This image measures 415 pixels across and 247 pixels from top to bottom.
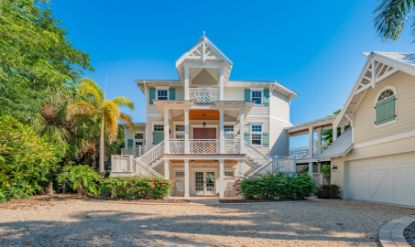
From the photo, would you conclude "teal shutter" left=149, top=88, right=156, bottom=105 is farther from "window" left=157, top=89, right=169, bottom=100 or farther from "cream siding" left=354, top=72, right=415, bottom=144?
"cream siding" left=354, top=72, right=415, bottom=144

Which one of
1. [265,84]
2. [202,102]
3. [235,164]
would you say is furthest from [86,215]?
[265,84]

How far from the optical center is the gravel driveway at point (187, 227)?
4.95 meters

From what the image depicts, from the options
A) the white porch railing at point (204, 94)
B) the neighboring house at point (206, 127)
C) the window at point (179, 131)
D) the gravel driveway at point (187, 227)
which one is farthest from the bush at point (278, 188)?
the window at point (179, 131)

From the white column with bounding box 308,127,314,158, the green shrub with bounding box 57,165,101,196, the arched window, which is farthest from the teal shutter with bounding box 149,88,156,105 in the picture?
the arched window

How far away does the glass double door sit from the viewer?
16.0m

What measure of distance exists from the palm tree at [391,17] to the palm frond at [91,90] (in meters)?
12.8

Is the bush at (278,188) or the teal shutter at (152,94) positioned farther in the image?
the teal shutter at (152,94)

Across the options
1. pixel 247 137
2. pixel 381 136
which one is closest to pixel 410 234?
pixel 381 136

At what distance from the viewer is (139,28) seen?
18.8 meters

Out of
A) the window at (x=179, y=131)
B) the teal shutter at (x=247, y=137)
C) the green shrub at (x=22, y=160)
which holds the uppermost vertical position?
the window at (x=179, y=131)

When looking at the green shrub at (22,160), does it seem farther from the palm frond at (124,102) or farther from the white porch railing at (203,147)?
the white porch railing at (203,147)

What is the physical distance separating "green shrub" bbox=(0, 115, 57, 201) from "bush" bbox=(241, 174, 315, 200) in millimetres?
8434

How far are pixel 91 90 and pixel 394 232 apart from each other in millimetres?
13973

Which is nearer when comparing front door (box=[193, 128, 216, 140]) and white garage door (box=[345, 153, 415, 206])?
white garage door (box=[345, 153, 415, 206])
